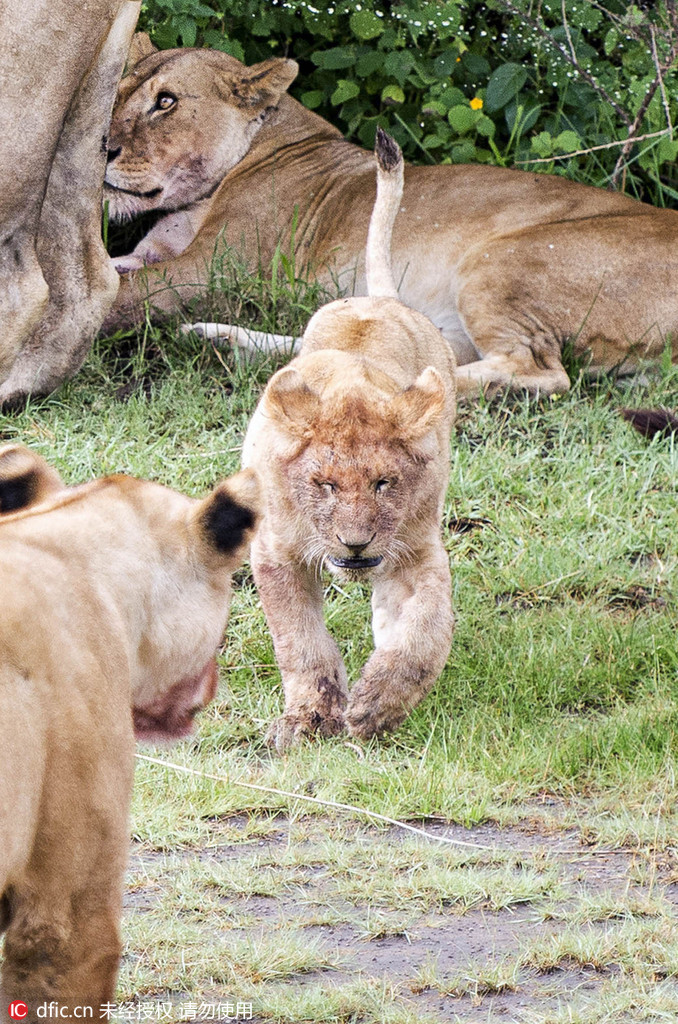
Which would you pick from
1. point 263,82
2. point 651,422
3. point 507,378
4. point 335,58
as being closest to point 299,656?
point 651,422

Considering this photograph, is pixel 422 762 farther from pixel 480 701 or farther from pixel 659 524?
pixel 659 524

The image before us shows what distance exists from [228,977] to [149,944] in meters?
0.19

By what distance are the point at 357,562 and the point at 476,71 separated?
396 centimetres

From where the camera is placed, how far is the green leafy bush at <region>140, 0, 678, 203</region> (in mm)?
6219

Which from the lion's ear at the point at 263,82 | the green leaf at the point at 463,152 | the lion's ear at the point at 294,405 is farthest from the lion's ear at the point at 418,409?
the green leaf at the point at 463,152

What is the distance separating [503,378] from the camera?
5.59 metres

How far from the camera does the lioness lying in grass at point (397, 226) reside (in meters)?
5.79

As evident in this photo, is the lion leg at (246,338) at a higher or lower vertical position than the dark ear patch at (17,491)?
lower

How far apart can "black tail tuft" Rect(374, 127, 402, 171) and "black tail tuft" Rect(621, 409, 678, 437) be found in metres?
1.23

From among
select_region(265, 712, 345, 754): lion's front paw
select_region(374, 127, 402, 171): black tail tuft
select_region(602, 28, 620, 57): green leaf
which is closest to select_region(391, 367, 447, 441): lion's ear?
select_region(265, 712, 345, 754): lion's front paw

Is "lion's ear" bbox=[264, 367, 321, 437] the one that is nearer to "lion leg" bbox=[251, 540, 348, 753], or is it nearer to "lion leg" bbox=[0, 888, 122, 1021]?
"lion leg" bbox=[251, 540, 348, 753]

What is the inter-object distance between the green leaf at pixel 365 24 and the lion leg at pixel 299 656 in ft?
11.2

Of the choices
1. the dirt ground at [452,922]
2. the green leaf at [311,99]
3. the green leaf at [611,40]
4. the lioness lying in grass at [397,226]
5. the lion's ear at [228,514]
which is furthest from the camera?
the green leaf at [311,99]

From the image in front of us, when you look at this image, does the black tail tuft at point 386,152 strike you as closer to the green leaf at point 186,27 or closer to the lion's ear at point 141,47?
the green leaf at point 186,27
